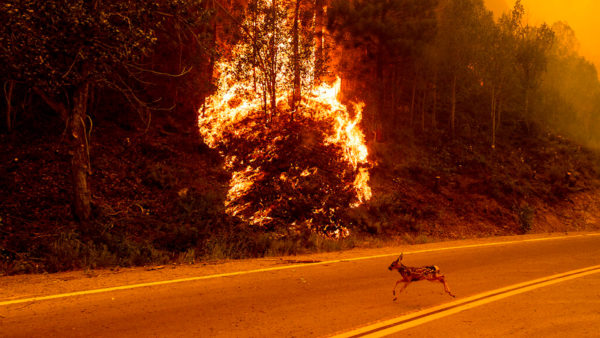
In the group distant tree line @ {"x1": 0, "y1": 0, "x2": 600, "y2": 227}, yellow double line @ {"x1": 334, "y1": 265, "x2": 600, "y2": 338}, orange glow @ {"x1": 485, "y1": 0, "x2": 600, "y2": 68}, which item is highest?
orange glow @ {"x1": 485, "y1": 0, "x2": 600, "y2": 68}

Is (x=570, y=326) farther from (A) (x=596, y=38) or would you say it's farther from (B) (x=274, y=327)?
(A) (x=596, y=38)

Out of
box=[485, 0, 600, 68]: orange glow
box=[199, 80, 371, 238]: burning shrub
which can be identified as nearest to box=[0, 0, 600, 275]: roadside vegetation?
box=[199, 80, 371, 238]: burning shrub

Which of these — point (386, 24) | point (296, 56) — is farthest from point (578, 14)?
point (296, 56)

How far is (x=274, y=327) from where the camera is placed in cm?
523

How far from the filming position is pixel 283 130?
21.5 m

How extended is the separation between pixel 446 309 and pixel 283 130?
16.2 metres

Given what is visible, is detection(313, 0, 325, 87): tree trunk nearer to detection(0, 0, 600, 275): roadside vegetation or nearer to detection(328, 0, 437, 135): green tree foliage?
detection(0, 0, 600, 275): roadside vegetation

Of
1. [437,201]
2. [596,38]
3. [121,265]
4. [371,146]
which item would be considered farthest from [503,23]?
[596,38]

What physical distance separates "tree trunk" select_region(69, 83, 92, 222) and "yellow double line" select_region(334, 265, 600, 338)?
32.3 feet

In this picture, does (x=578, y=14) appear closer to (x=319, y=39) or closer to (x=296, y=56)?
(x=319, y=39)

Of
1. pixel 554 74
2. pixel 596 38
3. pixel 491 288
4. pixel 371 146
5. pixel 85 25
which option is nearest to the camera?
pixel 491 288

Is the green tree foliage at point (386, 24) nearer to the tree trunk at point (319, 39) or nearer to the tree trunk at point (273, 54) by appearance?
the tree trunk at point (319, 39)

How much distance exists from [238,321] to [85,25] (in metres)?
8.66

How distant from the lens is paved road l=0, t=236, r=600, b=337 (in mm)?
5145
